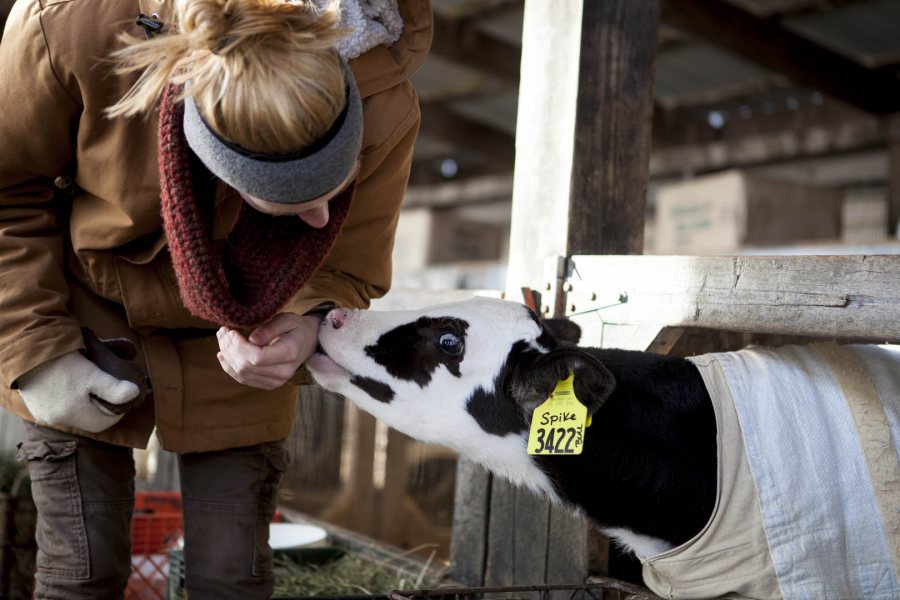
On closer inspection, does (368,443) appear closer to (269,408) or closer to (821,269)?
(269,408)

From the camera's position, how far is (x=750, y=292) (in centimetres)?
208

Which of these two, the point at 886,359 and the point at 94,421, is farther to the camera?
the point at 886,359

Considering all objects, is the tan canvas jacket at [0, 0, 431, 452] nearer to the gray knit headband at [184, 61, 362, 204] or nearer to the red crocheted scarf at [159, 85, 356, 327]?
the red crocheted scarf at [159, 85, 356, 327]

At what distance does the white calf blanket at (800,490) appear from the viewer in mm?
1806

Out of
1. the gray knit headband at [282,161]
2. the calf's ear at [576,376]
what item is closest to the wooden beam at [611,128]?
the calf's ear at [576,376]

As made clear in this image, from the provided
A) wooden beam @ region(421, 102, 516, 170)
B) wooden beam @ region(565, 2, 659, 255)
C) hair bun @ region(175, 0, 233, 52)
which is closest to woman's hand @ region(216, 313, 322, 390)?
hair bun @ region(175, 0, 233, 52)

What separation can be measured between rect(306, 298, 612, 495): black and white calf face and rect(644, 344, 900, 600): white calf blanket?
14.6 inches

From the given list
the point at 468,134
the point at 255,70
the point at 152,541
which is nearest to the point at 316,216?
the point at 255,70

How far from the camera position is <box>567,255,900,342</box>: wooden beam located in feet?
6.05

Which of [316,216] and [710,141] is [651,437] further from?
[710,141]

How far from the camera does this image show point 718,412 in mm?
1938

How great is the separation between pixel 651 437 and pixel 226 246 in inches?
36.6

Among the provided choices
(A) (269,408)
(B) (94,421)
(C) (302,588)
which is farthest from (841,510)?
(C) (302,588)

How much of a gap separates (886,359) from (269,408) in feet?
4.34
